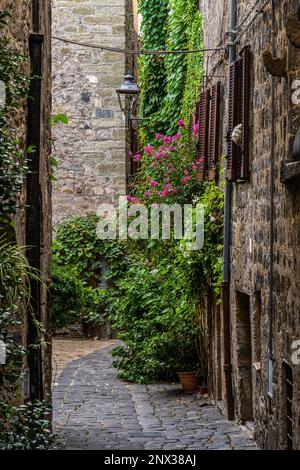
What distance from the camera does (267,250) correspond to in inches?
370

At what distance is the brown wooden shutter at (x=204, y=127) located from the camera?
46.1 feet

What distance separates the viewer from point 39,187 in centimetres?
954

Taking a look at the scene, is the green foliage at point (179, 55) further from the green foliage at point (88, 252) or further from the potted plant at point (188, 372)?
the potted plant at point (188, 372)

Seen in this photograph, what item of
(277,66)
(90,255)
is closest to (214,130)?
(277,66)

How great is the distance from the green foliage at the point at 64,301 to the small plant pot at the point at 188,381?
3.35 meters

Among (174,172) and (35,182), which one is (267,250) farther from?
(174,172)

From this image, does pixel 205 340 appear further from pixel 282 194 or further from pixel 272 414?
pixel 282 194

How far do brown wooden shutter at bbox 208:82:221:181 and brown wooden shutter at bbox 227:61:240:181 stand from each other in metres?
1.53

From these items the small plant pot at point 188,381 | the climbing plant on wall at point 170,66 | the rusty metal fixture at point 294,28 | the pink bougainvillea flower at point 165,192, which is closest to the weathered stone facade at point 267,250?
the rusty metal fixture at point 294,28

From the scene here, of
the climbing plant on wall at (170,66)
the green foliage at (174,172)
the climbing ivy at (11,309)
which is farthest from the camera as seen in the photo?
the climbing plant on wall at (170,66)

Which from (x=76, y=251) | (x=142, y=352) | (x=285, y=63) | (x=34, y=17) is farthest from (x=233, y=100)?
(x=76, y=251)

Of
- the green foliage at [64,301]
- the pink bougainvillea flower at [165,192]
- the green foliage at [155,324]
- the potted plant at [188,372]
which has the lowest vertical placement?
the potted plant at [188,372]

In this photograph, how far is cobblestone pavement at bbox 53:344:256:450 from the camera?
33.5ft

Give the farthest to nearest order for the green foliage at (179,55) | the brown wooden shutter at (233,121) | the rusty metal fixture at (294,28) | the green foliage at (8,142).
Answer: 1. the green foliage at (179,55)
2. the brown wooden shutter at (233,121)
3. the rusty metal fixture at (294,28)
4. the green foliage at (8,142)
